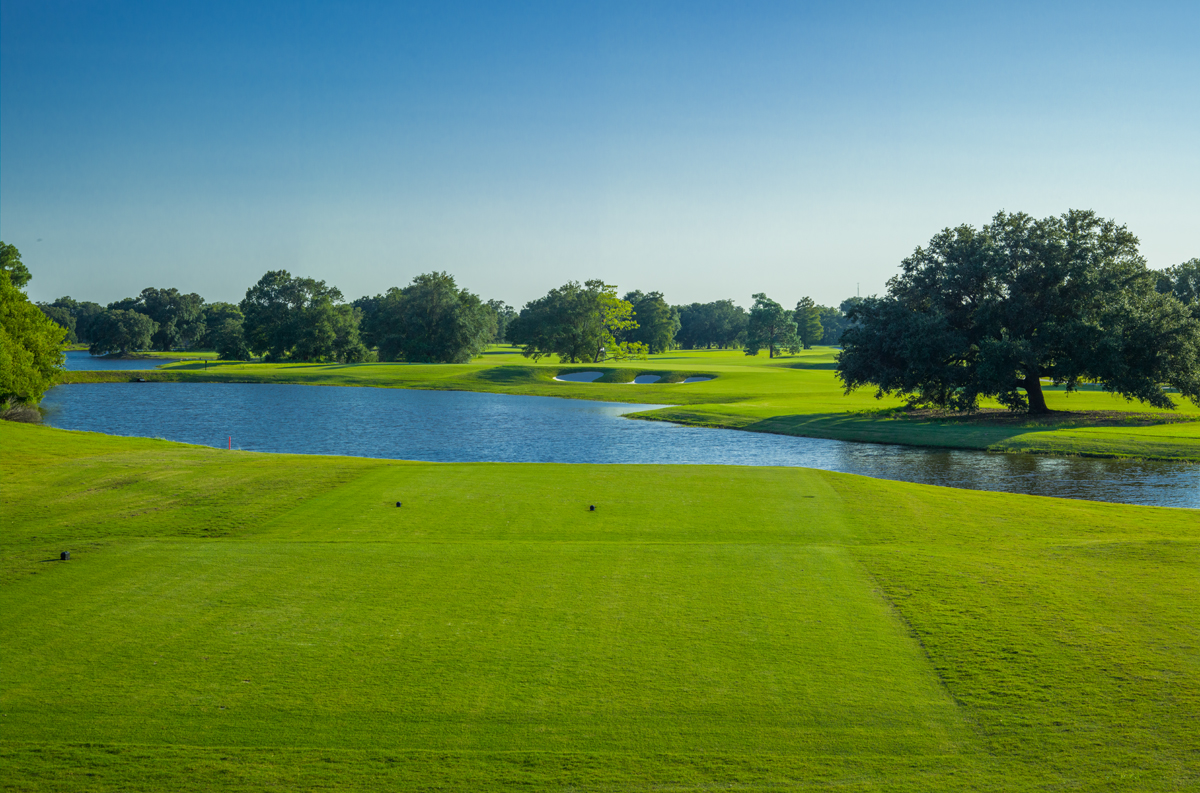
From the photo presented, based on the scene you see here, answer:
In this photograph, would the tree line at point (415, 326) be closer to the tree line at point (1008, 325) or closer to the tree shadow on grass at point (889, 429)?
the tree line at point (1008, 325)

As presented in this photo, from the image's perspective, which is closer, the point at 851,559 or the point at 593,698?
the point at 593,698

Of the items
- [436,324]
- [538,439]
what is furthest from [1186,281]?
[436,324]

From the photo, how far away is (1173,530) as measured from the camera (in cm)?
1477

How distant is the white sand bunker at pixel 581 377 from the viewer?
80.0m

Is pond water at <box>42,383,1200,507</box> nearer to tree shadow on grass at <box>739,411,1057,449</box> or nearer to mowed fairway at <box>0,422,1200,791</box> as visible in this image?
tree shadow on grass at <box>739,411,1057,449</box>

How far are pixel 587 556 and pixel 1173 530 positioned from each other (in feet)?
37.7

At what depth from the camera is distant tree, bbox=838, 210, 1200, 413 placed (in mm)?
36844

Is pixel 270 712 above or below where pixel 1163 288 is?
below

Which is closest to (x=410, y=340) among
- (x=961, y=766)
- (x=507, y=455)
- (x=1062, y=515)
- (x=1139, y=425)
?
(x=507, y=455)

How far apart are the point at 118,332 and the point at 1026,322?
512 feet

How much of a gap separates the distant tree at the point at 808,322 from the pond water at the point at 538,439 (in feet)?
446

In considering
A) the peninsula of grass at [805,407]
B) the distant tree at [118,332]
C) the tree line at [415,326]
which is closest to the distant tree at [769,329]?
the tree line at [415,326]

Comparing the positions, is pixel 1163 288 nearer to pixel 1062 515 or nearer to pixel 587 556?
pixel 1062 515

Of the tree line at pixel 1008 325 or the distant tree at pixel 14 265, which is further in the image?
the distant tree at pixel 14 265
